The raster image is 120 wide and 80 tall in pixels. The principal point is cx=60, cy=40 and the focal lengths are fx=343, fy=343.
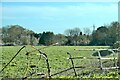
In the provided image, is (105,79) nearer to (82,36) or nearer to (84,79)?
(84,79)

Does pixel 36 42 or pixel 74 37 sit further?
pixel 74 37

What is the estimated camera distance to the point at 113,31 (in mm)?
20781

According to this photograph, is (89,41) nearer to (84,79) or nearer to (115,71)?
(115,71)

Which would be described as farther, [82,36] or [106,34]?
[82,36]

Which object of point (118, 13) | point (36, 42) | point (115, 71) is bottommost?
point (115, 71)

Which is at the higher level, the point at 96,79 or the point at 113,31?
the point at 113,31

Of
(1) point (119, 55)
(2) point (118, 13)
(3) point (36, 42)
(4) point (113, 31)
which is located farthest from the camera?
(4) point (113, 31)

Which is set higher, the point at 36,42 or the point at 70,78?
the point at 36,42

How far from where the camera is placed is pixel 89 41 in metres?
26.3

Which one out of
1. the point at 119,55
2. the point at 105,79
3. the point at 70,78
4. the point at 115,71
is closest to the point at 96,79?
the point at 105,79

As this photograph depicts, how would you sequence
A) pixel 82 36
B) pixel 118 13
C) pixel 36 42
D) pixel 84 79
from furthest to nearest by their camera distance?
pixel 82 36 < pixel 36 42 < pixel 118 13 < pixel 84 79

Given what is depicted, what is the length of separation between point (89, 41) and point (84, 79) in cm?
1828

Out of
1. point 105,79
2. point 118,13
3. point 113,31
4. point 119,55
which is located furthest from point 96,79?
point 113,31

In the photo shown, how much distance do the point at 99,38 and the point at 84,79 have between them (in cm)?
1505
